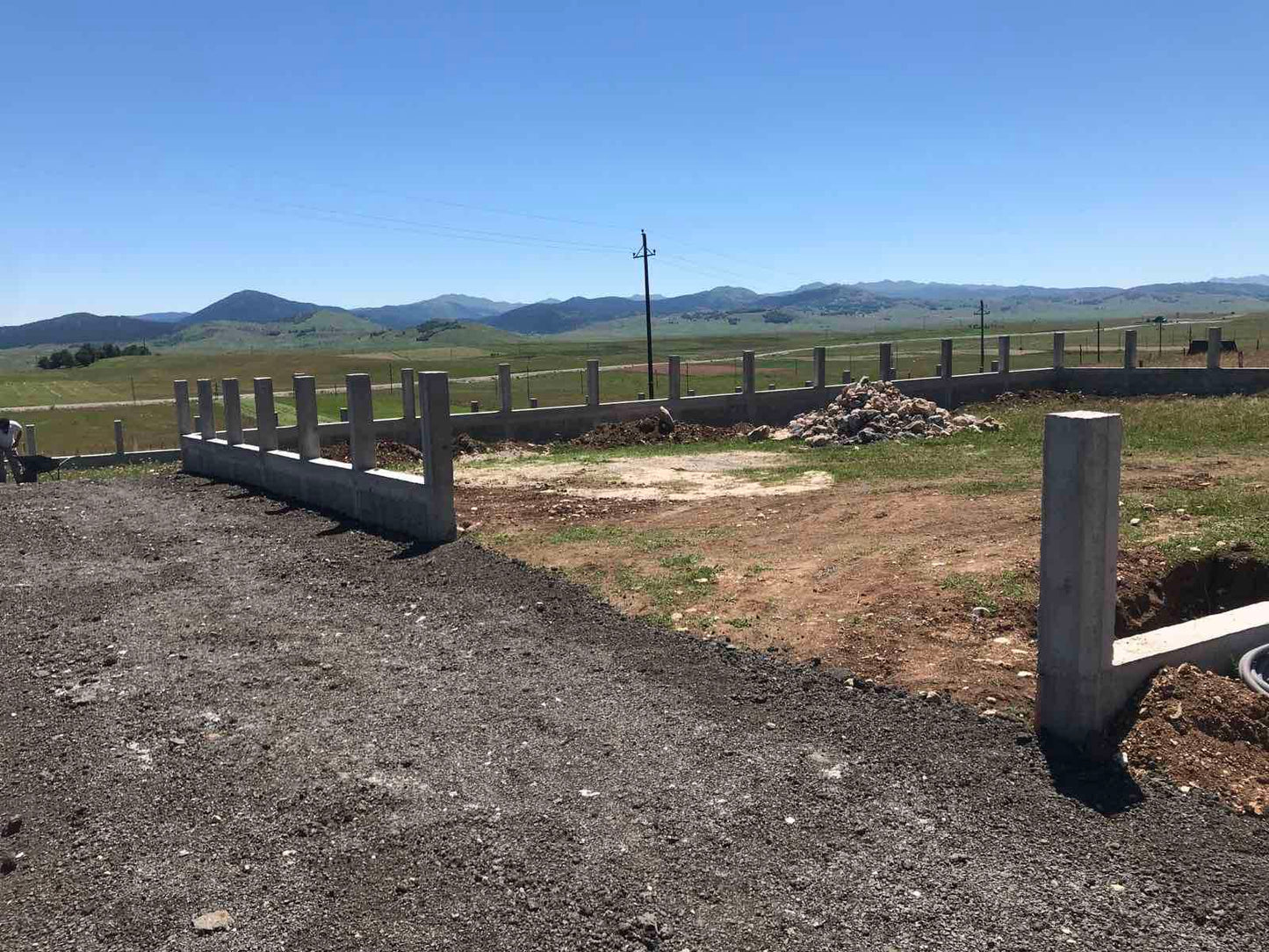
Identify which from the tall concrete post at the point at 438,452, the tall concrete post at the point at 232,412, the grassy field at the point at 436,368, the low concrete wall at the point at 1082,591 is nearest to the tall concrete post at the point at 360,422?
the tall concrete post at the point at 438,452

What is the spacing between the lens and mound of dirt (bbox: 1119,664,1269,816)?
5.57 m

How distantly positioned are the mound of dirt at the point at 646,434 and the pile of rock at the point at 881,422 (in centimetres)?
232

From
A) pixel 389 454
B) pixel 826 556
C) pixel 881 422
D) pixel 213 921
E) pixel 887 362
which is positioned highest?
pixel 887 362

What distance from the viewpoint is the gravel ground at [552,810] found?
456 centimetres

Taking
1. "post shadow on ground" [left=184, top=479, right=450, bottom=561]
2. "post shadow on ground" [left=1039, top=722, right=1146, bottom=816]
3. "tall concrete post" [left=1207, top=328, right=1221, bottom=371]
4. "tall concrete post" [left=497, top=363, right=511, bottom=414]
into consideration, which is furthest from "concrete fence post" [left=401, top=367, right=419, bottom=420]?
"tall concrete post" [left=1207, top=328, right=1221, bottom=371]

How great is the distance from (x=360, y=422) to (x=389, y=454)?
25.6 feet

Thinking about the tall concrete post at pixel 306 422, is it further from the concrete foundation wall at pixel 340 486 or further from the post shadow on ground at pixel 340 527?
the post shadow on ground at pixel 340 527

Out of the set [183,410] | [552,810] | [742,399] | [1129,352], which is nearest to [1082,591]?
[552,810]

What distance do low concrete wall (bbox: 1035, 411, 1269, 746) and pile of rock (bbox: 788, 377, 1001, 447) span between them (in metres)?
15.9

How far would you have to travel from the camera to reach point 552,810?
5.63 meters

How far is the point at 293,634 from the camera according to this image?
937 centimetres

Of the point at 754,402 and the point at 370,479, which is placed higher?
the point at 754,402

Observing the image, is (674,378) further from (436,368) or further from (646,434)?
(436,368)

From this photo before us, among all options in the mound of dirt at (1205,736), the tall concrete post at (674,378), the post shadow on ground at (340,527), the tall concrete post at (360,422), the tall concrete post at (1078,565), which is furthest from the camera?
the tall concrete post at (674,378)
